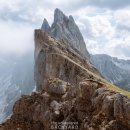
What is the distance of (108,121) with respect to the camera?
81125 mm

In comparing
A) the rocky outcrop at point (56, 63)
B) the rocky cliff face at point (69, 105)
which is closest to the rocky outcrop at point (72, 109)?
the rocky cliff face at point (69, 105)

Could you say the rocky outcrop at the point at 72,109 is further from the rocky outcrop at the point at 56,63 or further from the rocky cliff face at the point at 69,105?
the rocky outcrop at the point at 56,63

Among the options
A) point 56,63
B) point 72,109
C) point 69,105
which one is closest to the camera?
point 72,109

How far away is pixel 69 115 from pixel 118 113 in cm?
1945

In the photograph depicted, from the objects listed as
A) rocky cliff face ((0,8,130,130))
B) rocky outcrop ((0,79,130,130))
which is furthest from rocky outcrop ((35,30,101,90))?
rocky outcrop ((0,79,130,130))

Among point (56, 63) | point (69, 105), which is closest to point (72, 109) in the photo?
point (69, 105)

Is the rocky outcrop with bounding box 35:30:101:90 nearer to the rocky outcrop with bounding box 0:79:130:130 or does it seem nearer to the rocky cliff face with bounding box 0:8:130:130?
the rocky cliff face with bounding box 0:8:130:130

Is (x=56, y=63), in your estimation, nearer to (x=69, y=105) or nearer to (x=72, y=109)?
(x=69, y=105)

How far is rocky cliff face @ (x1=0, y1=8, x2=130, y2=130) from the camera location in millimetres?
80750

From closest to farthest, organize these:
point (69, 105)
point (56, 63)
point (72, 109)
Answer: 1. point (72, 109)
2. point (69, 105)
3. point (56, 63)

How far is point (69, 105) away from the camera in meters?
98.4

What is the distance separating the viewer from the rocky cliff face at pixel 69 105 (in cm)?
8075

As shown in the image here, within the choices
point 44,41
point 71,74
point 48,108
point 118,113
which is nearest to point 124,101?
point 118,113

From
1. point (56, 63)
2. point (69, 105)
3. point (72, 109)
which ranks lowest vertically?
point (72, 109)
